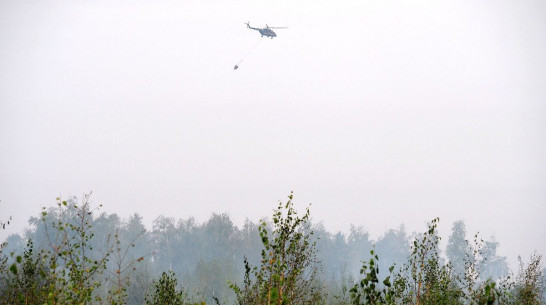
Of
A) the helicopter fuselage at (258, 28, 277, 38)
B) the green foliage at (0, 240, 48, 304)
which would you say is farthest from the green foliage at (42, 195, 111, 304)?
the helicopter fuselage at (258, 28, 277, 38)

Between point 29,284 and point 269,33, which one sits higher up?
point 269,33

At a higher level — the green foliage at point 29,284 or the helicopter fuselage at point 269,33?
the helicopter fuselage at point 269,33

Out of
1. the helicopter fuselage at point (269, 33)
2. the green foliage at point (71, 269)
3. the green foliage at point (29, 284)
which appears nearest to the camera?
the green foliage at point (71, 269)

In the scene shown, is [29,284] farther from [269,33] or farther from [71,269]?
[269,33]

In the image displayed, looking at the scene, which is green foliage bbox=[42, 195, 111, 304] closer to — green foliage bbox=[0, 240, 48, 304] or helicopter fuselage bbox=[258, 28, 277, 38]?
green foliage bbox=[0, 240, 48, 304]

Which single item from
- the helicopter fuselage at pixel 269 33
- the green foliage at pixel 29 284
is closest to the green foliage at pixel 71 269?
the green foliage at pixel 29 284

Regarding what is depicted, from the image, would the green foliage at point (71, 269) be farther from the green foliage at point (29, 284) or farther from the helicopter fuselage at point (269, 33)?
the helicopter fuselage at point (269, 33)

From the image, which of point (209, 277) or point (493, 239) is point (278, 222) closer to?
point (209, 277)

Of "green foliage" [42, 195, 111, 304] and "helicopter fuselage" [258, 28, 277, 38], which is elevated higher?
"helicopter fuselage" [258, 28, 277, 38]

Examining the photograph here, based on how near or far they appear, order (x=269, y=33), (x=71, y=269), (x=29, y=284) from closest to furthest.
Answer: (x=71, y=269)
(x=29, y=284)
(x=269, y=33)

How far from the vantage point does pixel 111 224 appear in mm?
121438

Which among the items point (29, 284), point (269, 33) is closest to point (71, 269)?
point (29, 284)

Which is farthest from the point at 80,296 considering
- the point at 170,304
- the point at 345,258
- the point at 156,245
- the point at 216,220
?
the point at 345,258

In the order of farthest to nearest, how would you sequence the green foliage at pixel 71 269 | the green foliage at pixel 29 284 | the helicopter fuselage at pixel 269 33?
the helicopter fuselage at pixel 269 33, the green foliage at pixel 29 284, the green foliage at pixel 71 269
